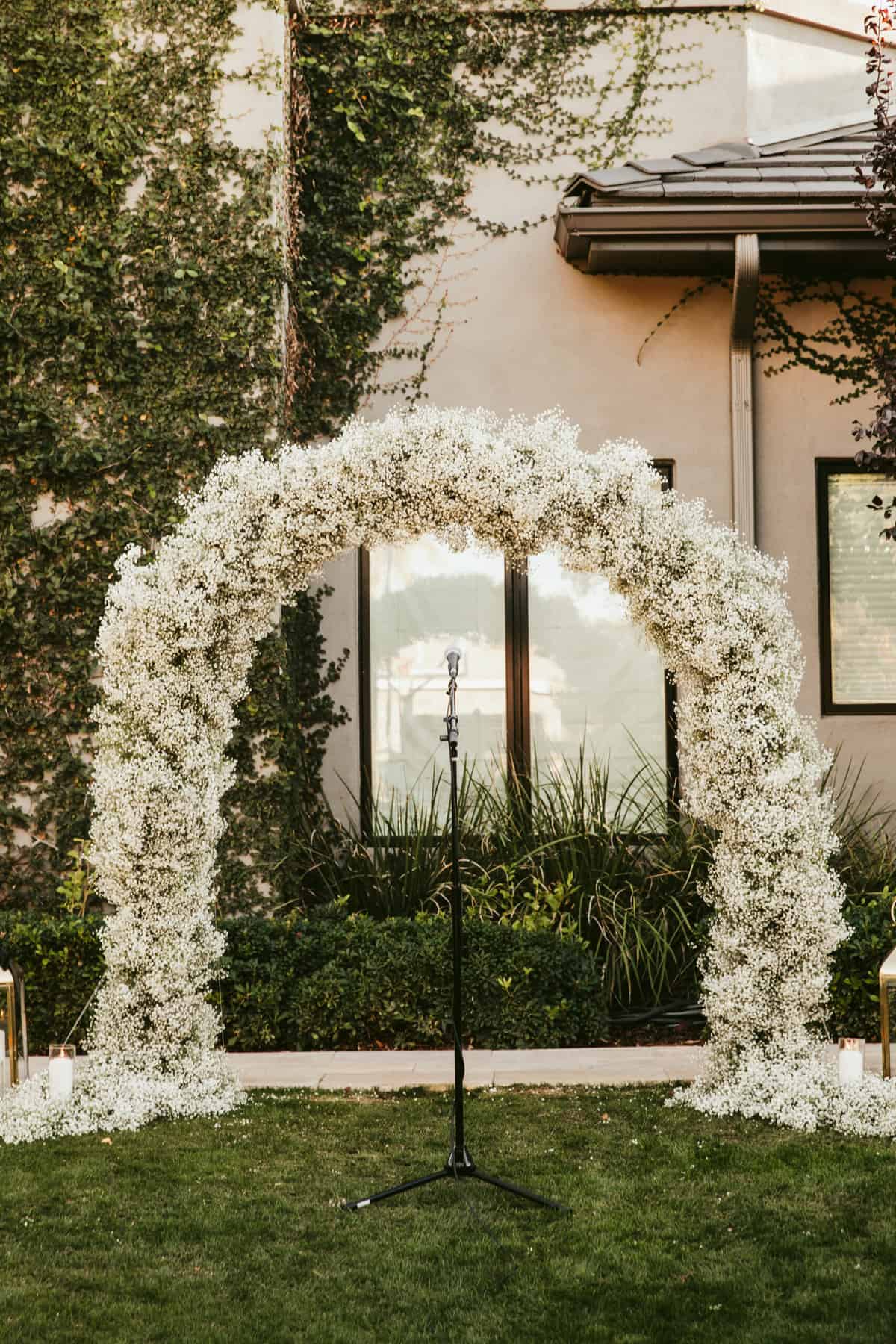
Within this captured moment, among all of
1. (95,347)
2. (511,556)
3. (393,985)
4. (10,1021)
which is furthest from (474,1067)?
(95,347)

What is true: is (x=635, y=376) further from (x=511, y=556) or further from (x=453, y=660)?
(x=453, y=660)

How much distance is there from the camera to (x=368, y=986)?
266 inches

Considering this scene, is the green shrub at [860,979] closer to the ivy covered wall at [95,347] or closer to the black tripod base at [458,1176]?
the black tripod base at [458,1176]

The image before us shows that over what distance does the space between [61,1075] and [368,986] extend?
169 cm

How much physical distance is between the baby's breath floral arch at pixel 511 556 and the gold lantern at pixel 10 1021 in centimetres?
22

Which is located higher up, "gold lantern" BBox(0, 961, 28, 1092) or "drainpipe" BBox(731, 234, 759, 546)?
"drainpipe" BBox(731, 234, 759, 546)

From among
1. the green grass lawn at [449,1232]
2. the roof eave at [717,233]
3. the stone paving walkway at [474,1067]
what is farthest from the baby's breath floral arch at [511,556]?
the roof eave at [717,233]

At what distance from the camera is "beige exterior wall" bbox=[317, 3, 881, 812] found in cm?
880

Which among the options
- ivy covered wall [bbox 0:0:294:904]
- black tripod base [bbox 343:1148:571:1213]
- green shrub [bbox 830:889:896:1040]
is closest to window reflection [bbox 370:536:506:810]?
ivy covered wall [bbox 0:0:294:904]

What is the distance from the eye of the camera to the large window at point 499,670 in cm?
883

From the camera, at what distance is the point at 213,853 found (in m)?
5.93

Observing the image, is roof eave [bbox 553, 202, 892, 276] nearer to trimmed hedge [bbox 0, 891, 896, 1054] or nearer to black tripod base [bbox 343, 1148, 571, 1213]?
trimmed hedge [bbox 0, 891, 896, 1054]

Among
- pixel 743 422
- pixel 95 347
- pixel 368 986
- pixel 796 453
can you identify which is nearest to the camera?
pixel 368 986

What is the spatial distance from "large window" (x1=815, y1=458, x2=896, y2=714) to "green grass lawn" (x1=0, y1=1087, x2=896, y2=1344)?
13.5 ft
